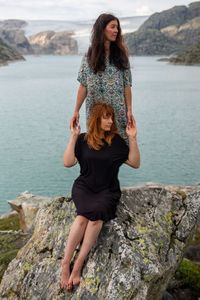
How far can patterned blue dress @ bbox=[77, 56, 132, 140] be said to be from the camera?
930 cm

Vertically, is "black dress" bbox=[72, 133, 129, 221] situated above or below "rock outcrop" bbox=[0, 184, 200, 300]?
above

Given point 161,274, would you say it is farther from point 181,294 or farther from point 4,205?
point 4,205

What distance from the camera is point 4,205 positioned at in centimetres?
3606

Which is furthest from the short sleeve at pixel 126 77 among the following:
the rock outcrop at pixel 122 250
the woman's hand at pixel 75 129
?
the rock outcrop at pixel 122 250

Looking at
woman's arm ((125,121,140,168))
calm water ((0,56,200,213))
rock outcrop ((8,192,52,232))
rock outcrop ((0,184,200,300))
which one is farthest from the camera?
calm water ((0,56,200,213))

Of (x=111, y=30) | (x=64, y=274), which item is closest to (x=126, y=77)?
(x=111, y=30)

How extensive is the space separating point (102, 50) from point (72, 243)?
3.68 m

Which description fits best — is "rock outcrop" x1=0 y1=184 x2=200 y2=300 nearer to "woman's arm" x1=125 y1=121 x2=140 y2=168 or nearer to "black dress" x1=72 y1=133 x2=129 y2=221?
"black dress" x1=72 y1=133 x2=129 y2=221

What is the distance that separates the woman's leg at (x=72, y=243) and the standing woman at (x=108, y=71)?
198cm

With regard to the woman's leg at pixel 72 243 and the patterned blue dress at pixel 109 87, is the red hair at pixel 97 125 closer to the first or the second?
the patterned blue dress at pixel 109 87

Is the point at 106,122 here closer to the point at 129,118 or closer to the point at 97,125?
the point at 97,125

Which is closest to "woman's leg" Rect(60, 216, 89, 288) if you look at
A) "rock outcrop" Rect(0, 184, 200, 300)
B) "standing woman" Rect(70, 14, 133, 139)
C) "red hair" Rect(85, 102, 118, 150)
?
"rock outcrop" Rect(0, 184, 200, 300)

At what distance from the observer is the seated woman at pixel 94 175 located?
8312 millimetres

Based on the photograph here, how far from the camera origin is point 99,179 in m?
8.64
